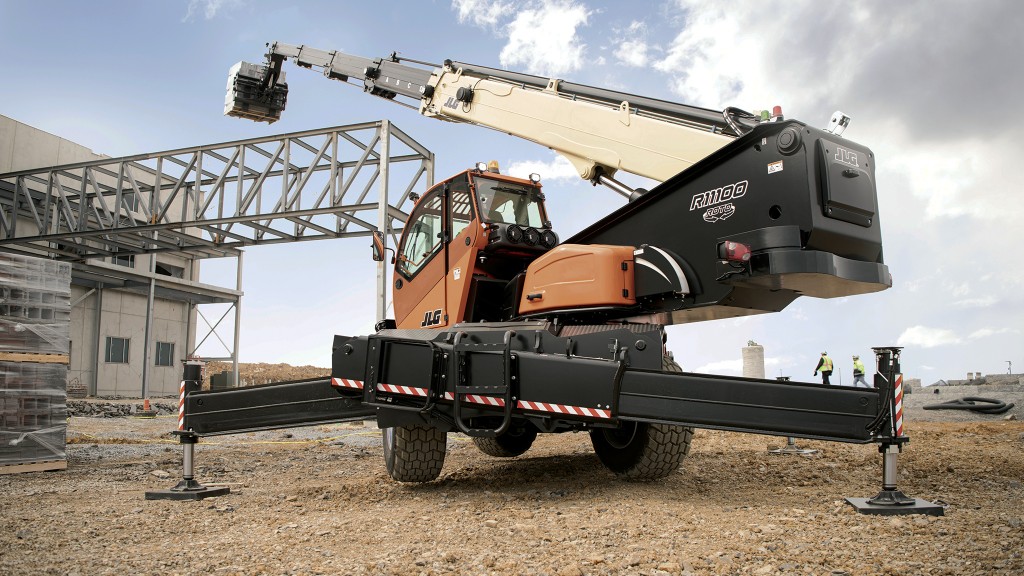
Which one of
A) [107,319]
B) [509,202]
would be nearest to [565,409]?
[509,202]

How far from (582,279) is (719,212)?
118cm

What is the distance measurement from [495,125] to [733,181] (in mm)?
4086

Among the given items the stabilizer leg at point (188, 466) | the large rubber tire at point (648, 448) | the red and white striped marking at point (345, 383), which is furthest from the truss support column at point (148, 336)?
the large rubber tire at point (648, 448)

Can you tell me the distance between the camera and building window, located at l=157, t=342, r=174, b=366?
2936cm

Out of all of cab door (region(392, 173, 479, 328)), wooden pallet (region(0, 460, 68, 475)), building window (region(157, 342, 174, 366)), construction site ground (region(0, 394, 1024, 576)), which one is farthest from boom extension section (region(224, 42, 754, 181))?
building window (region(157, 342, 174, 366))

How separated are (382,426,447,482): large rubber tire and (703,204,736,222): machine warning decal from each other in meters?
3.14

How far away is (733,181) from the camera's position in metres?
5.56

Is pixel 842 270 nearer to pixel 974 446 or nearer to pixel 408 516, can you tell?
pixel 408 516

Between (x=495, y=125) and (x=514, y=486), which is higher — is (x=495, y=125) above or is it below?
above

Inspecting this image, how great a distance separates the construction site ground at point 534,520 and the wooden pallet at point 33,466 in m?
0.21

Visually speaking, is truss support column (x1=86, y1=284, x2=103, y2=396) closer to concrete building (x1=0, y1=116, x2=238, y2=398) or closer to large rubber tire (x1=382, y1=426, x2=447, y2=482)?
concrete building (x1=0, y1=116, x2=238, y2=398)

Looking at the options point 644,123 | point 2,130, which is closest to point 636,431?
point 644,123

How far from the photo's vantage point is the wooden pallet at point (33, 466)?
891 centimetres

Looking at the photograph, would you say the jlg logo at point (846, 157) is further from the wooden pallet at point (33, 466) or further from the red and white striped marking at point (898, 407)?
the wooden pallet at point (33, 466)
